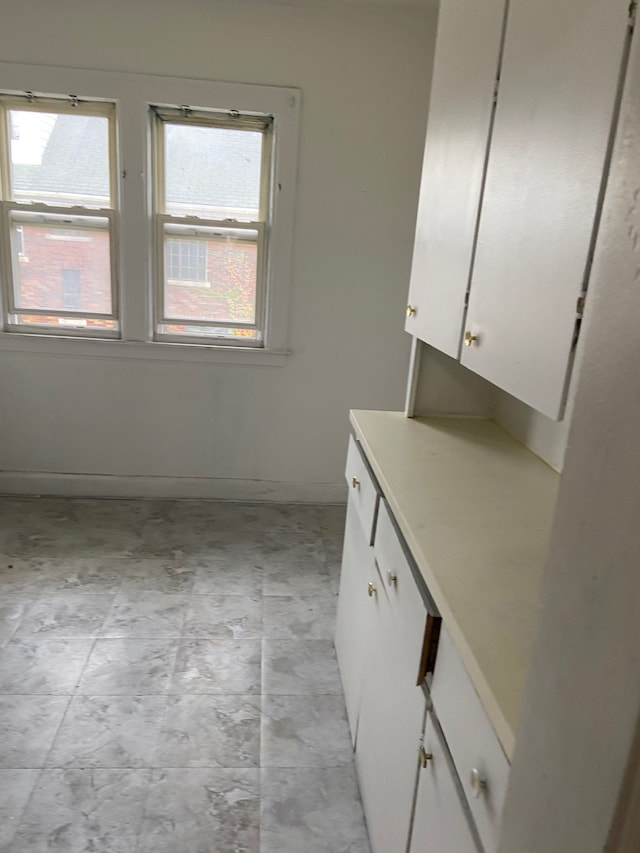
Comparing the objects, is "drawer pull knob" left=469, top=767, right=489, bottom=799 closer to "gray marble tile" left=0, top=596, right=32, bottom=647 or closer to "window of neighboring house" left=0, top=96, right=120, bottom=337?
"gray marble tile" left=0, top=596, right=32, bottom=647

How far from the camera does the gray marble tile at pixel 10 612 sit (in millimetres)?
2500

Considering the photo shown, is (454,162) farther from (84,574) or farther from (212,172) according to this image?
(84,574)

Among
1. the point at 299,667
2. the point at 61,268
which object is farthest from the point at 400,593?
the point at 61,268

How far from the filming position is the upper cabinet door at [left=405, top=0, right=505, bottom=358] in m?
1.56

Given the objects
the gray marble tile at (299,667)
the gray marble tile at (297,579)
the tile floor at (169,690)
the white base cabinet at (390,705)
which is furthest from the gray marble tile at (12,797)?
the gray marble tile at (297,579)

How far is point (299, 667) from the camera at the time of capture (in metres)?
2.42

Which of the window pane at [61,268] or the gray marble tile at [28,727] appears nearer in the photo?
the gray marble tile at [28,727]

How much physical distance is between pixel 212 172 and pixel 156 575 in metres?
2.03

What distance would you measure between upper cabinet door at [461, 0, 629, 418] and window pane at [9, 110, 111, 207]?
248 cm

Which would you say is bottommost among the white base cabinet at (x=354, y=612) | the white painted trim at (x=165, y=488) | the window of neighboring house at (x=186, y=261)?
the white painted trim at (x=165, y=488)

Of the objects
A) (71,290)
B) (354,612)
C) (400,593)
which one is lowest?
(354,612)

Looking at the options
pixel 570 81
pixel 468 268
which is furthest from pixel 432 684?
pixel 570 81

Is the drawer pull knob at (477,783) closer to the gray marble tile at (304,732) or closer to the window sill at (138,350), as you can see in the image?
the gray marble tile at (304,732)

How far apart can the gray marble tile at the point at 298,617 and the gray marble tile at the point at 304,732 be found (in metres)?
0.37
